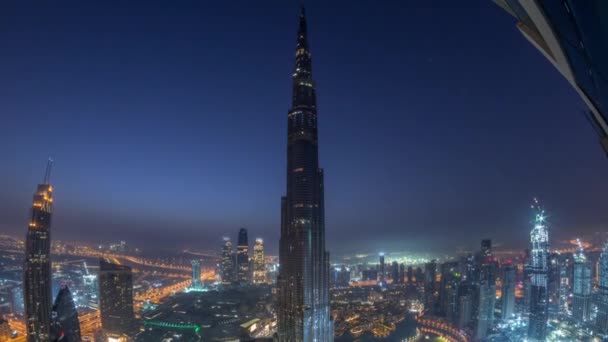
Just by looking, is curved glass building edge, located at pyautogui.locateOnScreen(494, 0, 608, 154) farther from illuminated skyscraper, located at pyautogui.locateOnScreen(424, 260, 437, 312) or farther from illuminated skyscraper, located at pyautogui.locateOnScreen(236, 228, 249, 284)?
illuminated skyscraper, located at pyautogui.locateOnScreen(236, 228, 249, 284)

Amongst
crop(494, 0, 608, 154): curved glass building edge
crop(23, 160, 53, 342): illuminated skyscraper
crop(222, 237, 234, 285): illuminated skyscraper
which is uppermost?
crop(494, 0, 608, 154): curved glass building edge

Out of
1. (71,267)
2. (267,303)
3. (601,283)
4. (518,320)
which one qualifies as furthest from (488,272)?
(71,267)

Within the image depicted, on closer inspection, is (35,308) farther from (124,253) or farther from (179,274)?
(124,253)

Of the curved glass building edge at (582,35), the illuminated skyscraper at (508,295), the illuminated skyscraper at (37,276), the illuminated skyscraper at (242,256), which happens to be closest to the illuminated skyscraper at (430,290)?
the illuminated skyscraper at (508,295)

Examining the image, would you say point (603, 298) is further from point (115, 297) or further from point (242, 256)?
point (242, 256)

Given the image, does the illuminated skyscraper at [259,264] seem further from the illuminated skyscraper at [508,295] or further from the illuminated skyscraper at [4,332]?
the illuminated skyscraper at [508,295]

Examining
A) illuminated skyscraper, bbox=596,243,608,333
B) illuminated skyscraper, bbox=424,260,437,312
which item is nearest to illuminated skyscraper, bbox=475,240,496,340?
illuminated skyscraper, bbox=424,260,437,312
